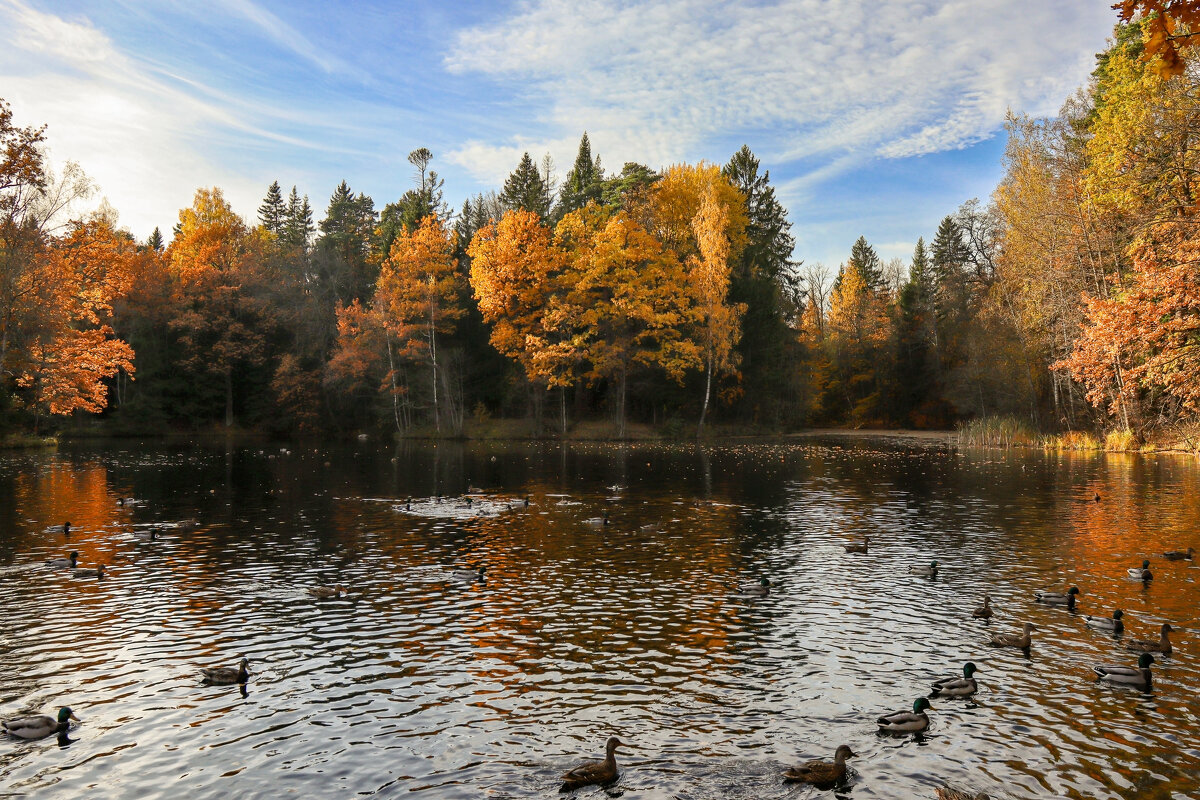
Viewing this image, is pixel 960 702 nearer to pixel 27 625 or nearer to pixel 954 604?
pixel 954 604

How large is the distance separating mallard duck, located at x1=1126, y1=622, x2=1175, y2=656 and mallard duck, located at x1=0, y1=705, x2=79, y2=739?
56.2 feet

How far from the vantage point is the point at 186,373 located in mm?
78062

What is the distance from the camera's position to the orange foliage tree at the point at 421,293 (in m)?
69.3

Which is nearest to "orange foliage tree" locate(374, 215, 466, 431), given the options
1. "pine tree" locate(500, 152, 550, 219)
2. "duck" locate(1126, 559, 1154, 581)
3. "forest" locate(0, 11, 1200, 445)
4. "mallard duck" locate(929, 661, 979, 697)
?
"forest" locate(0, 11, 1200, 445)

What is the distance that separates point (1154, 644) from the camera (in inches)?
545

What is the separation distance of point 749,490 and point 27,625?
27596 millimetres

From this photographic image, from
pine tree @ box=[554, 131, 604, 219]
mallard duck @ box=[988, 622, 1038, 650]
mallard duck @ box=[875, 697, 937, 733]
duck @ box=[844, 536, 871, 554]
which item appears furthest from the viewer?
pine tree @ box=[554, 131, 604, 219]

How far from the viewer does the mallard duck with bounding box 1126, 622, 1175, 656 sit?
13.7m

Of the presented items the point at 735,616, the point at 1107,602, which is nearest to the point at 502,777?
the point at 735,616

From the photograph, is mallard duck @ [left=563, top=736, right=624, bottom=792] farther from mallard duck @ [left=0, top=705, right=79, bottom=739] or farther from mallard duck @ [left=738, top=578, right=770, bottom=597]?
mallard duck @ [left=738, top=578, right=770, bottom=597]

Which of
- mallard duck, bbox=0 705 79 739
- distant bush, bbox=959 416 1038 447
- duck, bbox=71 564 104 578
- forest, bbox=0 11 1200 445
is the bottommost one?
mallard duck, bbox=0 705 79 739

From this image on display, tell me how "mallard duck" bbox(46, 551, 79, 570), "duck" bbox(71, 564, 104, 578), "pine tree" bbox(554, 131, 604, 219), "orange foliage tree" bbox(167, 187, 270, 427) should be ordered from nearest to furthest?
1. "duck" bbox(71, 564, 104, 578)
2. "mallard duck" bbox(46, 551, 79, 570)
3. "orange foliage tree" bbox(167, 187, 270, 427)
4. "pine tree" bbox(554, 131, 604, 219)

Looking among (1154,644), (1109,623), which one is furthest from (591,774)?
(1109,623)

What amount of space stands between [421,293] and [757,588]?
56.8 m
